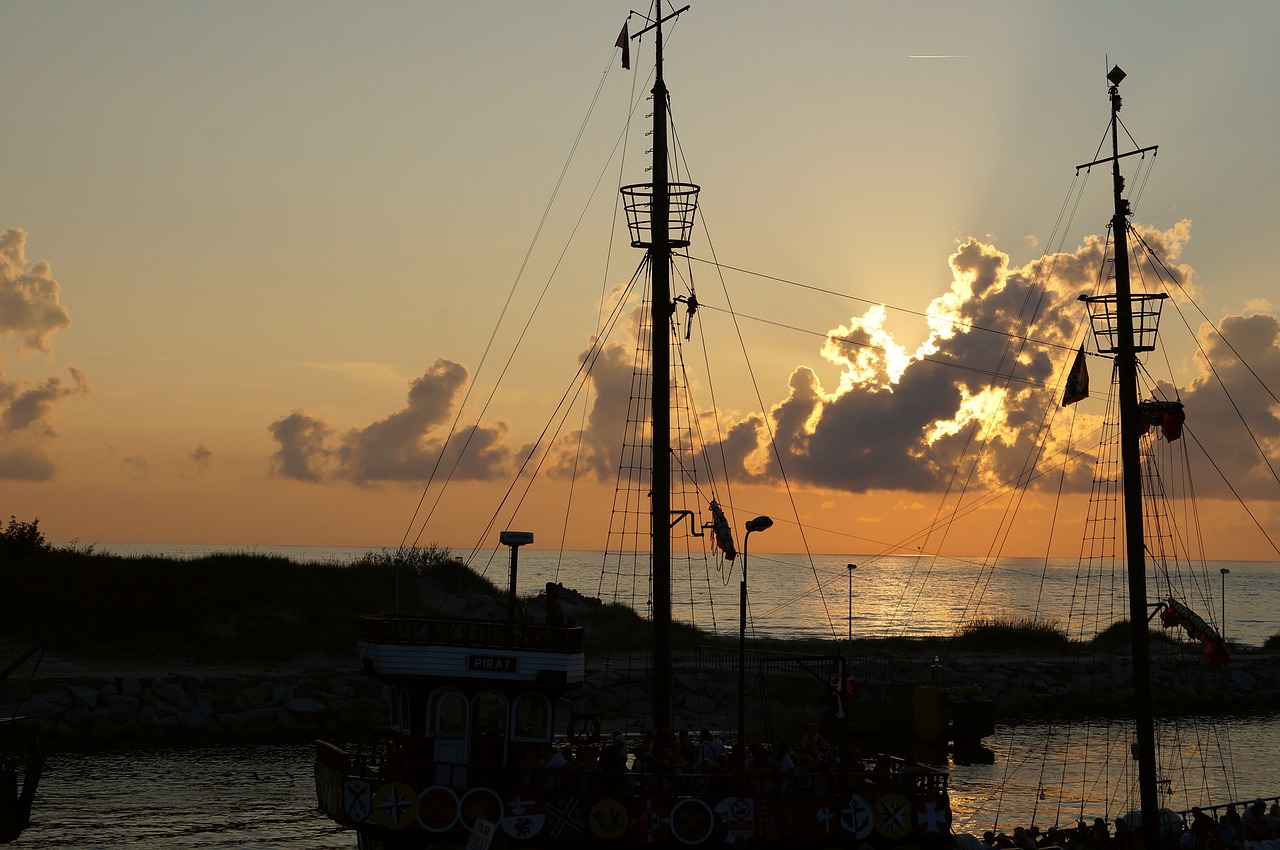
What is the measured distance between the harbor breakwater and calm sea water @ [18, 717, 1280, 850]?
2304 mm

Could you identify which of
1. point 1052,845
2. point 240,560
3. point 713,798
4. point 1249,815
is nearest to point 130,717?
point 240,560

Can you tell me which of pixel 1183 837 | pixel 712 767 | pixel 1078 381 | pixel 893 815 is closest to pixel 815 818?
pixel 893 815

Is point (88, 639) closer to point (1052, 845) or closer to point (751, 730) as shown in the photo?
point (751, 730)

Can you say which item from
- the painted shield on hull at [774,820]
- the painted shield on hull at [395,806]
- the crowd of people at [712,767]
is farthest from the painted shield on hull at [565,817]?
the painted shield on hull at [774,820]

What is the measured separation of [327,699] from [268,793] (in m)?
13.4

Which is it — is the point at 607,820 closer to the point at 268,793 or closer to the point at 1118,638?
the point at 268,793

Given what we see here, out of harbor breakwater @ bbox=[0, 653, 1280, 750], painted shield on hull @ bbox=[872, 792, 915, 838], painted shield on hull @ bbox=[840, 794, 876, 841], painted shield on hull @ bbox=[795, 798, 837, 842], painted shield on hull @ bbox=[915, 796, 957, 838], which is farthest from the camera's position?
harbor breakwater @ bbox=[0, 653, 1280, 750]

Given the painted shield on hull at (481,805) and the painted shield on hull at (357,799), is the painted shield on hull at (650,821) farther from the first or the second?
the painted shield on hull at (357,799)

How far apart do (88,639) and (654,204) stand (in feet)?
171

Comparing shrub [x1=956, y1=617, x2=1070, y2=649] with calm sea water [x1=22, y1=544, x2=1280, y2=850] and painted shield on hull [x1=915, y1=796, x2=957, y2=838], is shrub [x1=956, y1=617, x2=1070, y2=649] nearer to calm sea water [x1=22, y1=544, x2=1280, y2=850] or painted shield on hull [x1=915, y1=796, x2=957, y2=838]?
calm sea water [x1=22, y1=544, x2=1280, y2=850]

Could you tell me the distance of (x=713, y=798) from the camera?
25672mm

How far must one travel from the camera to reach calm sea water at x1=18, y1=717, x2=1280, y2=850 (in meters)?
38.8

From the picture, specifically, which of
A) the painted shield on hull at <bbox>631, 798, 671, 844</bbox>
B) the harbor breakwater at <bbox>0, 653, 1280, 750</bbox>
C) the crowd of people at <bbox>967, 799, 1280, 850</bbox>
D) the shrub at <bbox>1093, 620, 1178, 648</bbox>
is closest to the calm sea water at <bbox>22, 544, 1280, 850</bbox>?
the harbor breakwater at <bbox>0, 653, 1280, 750</bbox>

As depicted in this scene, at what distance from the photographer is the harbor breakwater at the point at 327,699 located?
2104 inches
